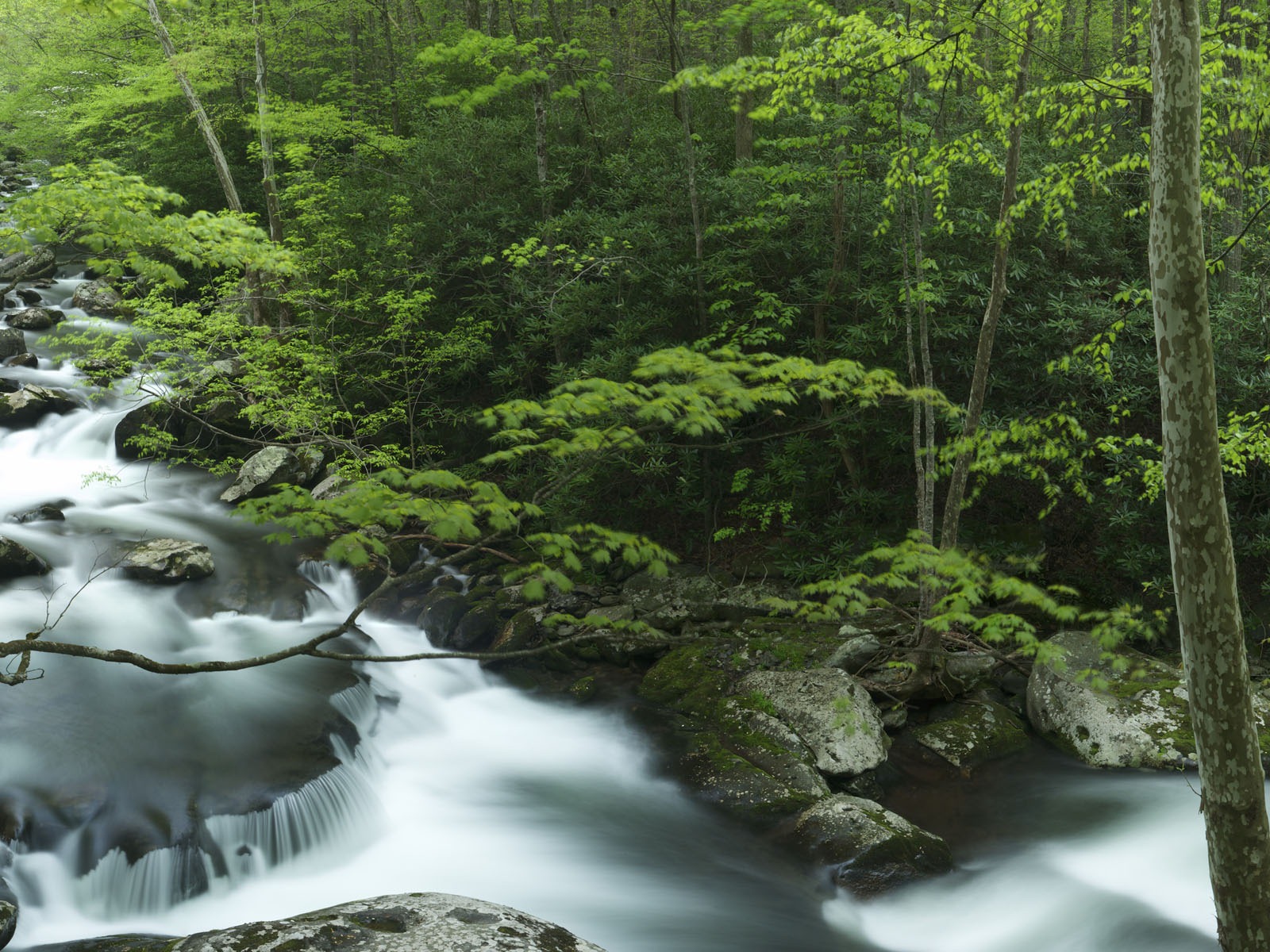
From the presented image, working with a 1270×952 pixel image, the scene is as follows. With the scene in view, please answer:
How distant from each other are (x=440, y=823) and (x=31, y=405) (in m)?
10.1

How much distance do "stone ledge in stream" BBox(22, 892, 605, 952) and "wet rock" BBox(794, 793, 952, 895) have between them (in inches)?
83.3

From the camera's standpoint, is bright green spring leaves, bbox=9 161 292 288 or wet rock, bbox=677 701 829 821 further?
wet rock, bbox=677 701 829 821

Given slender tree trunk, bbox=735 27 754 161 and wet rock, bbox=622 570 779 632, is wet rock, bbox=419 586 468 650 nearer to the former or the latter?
wet rock, bbox=622 570 779 632

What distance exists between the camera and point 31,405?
12211 millimetres

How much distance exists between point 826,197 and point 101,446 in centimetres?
1083

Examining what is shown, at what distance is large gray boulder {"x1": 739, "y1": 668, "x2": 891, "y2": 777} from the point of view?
6582mm

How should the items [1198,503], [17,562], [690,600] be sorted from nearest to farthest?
[1198,503], [17,562], [690,600]

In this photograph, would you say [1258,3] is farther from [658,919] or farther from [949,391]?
[658,919]

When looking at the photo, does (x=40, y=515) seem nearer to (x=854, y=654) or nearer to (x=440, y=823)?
(x=440, y=823)

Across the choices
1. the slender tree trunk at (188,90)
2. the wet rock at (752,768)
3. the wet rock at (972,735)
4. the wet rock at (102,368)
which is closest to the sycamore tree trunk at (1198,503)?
the wet rock at (752,768)

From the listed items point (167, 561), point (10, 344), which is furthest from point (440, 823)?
point (10, 344)

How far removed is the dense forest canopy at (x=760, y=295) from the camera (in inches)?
195

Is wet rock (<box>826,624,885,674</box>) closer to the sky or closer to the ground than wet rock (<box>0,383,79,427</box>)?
closer to the ground

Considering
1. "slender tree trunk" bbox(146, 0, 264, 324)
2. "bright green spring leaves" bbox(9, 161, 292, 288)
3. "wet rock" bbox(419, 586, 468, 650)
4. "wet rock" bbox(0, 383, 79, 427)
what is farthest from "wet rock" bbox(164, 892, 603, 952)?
"wet rock" bbox(0, 383, 79, 427)
